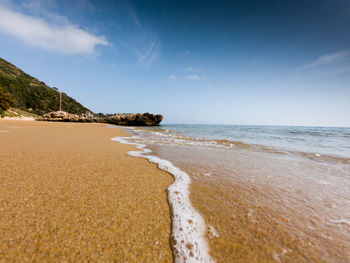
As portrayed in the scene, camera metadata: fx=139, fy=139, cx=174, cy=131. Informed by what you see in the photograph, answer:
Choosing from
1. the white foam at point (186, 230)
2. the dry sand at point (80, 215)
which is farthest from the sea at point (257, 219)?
the dry sand at point (80, 215)

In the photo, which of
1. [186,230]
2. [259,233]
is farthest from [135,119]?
[259,233]

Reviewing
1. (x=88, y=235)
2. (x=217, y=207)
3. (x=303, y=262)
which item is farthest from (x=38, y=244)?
(x=303, y=262)

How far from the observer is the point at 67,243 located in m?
1.22

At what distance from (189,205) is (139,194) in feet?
2.58

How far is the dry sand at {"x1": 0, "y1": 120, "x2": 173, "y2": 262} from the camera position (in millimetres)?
1171

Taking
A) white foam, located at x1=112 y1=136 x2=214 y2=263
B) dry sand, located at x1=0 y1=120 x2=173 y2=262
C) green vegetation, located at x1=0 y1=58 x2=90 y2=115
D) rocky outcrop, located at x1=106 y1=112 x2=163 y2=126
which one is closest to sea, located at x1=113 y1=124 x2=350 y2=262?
white foam, located at x1=112 y1=136 x2=214 y2=263

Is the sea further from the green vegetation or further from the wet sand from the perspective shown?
the green vegetation

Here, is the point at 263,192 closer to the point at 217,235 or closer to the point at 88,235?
the point at 217,235

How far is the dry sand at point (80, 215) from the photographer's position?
1.17 m

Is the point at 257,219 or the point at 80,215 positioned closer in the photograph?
the point at 80,215

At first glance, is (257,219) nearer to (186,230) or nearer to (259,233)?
(259,233)

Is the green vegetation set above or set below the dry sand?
above

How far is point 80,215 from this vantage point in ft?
5.17

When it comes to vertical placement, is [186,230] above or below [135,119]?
below
